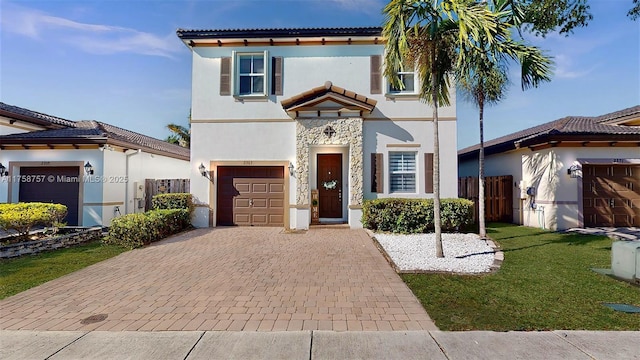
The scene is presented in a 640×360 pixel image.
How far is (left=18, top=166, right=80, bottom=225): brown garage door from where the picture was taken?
11.5 metres

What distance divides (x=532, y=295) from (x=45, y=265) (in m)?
10.0

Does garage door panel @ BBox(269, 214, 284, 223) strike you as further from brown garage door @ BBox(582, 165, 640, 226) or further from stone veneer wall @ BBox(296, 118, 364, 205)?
brown garage door @ BBox(582, 165, 640, 226)

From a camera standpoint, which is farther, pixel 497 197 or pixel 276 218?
pixel 497 197

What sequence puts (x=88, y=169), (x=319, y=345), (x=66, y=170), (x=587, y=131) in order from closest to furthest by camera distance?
(x=319, y=345) < (x=88, y=169) < (x=587, y=131) < (x=66, y=170)

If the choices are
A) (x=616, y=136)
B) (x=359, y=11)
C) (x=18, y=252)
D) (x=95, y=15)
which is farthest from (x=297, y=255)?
(x=616, y=136)

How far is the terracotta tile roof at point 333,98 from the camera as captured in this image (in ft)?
37.2

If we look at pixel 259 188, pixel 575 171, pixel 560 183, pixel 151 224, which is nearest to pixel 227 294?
pixel 151 224

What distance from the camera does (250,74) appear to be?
12398 mm

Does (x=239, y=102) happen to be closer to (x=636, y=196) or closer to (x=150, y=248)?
(x=150, y=248)

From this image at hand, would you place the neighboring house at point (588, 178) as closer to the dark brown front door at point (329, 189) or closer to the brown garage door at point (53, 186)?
the dark brown front door at point (329, 189)

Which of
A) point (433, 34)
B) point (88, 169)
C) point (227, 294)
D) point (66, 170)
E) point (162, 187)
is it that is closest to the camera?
point (227, 294)

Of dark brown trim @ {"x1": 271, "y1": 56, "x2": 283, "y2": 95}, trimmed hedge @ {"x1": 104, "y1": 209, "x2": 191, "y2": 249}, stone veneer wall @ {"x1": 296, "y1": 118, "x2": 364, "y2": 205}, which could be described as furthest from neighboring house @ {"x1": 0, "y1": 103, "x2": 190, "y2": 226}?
stone veneer wall @ {"x1": 296, "y1": 118, "x2": 364, "y2": 205}

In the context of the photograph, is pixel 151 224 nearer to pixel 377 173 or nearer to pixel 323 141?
pixel 323 141

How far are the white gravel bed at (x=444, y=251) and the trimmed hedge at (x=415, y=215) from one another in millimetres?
470
